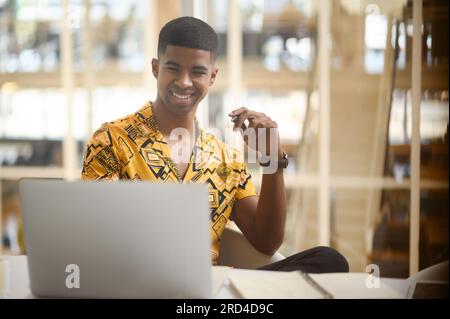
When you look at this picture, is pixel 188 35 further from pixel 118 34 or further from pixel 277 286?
pixel 118 34

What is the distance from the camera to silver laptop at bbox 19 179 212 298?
1229mm

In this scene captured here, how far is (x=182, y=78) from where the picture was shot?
225 cm

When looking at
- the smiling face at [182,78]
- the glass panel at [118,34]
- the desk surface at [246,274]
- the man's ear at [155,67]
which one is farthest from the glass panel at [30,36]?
the desk surface at [246,274]

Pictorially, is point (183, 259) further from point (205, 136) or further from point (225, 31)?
point (225, 31)

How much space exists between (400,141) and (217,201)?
7.23 ft

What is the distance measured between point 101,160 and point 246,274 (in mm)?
845

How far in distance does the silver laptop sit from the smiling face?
3.36 feet

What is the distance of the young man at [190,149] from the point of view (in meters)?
2.11

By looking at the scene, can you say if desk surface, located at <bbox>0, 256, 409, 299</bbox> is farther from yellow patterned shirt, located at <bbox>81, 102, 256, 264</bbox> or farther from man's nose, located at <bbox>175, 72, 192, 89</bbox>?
man's nose, located at <bbox>175, 72, 192, 89</bbox>

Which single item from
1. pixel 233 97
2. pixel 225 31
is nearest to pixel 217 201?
pixel 233 97

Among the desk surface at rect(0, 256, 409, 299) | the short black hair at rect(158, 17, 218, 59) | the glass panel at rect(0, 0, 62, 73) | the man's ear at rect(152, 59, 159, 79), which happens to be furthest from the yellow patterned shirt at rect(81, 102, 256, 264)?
the glass panel at rect(0, 0, 62, 73)

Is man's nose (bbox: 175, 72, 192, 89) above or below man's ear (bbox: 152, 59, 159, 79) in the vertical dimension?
below

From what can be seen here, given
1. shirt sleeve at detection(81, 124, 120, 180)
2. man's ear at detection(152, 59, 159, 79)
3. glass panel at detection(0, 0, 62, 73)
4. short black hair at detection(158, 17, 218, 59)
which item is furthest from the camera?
glass panel at detection(0, 0, 62, 73)

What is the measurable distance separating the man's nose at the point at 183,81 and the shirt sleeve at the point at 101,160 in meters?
0.32
